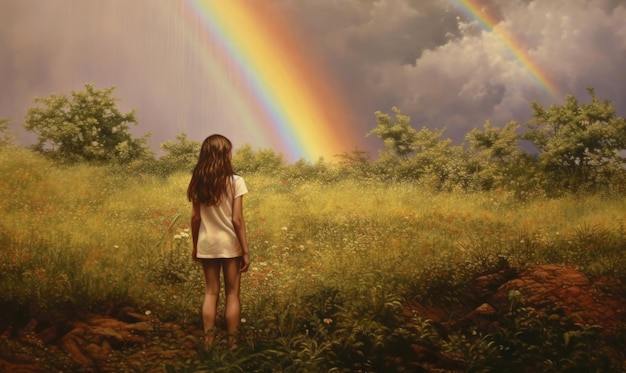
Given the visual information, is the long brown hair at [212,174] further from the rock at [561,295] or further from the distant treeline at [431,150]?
the rock at [561,295]

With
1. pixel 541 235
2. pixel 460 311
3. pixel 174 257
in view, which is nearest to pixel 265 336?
pixel 174 257

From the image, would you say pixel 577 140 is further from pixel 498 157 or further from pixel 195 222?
pixel 195 222

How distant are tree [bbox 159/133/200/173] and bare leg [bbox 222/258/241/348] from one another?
2.17m

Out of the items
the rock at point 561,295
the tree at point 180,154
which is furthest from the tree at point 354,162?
the rock at point 561,295

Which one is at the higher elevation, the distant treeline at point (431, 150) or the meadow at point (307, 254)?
the distant treeline at point (431, 150)

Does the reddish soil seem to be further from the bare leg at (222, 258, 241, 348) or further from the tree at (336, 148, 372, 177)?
the tree at (336, 148, 372, 177)

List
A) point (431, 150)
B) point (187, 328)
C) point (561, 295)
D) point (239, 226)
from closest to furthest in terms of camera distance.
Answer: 1. point (239, 226)
2. point (187, 328)
3. point (561, 295)
4. point (431, 150)

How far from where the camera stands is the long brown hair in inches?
165

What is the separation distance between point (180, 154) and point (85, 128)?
1.26 meters

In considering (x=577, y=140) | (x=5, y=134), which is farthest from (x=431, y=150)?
(x=5, y=134)

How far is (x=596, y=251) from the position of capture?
5.56 m

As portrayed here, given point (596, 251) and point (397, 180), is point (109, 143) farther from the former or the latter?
point (596, 251)

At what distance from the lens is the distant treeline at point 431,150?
615 centimetres

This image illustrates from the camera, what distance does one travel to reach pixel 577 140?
6438mm
